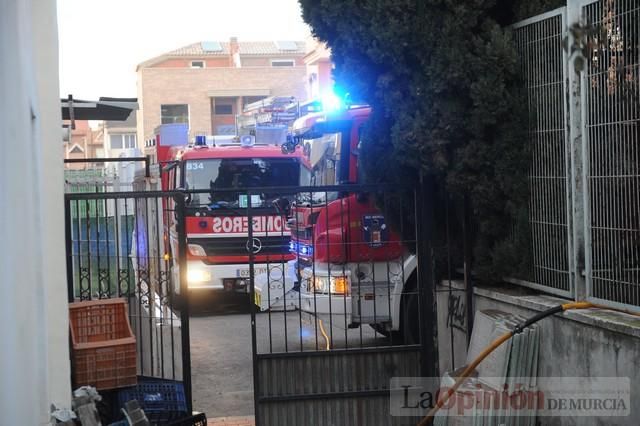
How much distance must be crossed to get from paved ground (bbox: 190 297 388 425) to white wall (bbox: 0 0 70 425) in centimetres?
172

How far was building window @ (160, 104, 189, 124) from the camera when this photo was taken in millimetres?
60625

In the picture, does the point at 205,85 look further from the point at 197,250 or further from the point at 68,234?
the point at 68,234

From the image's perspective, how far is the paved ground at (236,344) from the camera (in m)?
8.08

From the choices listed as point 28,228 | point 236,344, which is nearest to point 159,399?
point 28,228

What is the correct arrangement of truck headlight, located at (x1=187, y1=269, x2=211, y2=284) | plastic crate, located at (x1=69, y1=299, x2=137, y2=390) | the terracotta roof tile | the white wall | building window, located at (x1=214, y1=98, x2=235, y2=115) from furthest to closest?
the terracotta roof tile < building window, located at (x1=214, y1=98, x2=235, y2=115) < truck headlight, located at (x1=187, y1=269, x2=211, y2=284) < plastic crate, located at (x1=69, y1=299, x2=137, y2=390) < the white wall

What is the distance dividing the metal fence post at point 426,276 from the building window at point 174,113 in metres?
55.6

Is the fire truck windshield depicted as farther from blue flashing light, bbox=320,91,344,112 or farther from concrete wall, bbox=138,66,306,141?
concrete wall, bbox=138,66,306,141

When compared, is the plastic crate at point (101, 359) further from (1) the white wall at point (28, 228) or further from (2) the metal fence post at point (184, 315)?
(2) the metal fence post at point (184, 315)

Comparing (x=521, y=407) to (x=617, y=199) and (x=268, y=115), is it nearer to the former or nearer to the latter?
(x=617, y=199)

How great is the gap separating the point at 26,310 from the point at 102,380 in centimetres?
183

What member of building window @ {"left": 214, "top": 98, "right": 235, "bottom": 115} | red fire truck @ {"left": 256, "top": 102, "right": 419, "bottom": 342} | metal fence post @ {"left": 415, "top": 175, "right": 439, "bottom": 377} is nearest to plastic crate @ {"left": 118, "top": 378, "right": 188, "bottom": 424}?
red fire truck @ {"left": 256, "top": 102, "right": 419, "bottom": 342}

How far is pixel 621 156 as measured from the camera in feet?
16.1

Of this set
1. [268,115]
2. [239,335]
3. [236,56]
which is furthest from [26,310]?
[236,56]

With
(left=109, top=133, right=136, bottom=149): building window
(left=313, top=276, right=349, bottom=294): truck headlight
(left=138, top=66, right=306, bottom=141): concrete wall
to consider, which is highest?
(left=138, top=66, right=306, bottom=141): concrete wall
